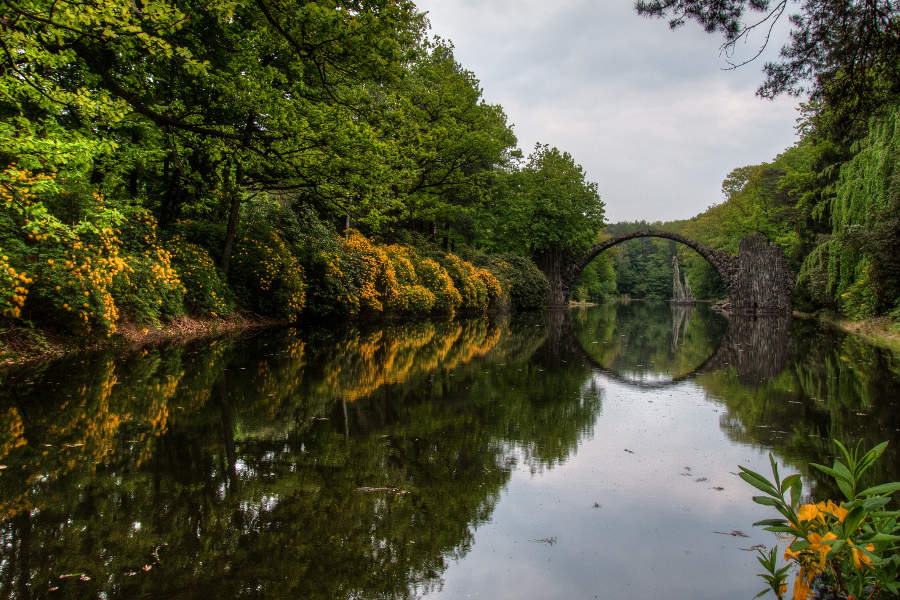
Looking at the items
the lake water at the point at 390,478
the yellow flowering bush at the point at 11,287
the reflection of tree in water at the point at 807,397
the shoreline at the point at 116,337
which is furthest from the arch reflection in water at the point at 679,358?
the shoreline at the point at 116,337

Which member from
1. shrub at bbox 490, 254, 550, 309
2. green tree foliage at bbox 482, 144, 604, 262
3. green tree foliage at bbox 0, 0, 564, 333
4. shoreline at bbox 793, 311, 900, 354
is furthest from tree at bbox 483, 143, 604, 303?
shoreline at bbox 793, 311, 900, 354

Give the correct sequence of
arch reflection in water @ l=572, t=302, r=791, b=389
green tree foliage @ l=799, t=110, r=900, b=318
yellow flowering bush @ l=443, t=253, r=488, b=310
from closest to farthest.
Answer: arch reflection in water @ l=572, t=302, r=791, b=389, green tree foliage @ l=799, t=110, r=900, b=318, yellow flowering bush @ l=443, t=253, r=488, b=310

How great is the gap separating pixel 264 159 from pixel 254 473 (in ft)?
19.3

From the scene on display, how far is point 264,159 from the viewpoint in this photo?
7766 mm

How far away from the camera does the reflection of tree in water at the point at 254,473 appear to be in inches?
84.8

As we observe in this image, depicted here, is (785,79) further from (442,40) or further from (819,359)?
(442,40)

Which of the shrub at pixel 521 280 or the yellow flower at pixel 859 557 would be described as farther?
the shrub at pixel 521 280

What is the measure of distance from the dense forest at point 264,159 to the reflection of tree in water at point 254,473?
2591mm

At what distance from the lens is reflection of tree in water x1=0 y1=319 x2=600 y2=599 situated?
215cm

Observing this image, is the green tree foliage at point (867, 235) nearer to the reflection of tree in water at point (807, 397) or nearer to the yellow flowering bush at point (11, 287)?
the reflection of tree in water at point (807, 397)

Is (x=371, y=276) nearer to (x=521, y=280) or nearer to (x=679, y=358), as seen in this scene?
(x=679, y=358)

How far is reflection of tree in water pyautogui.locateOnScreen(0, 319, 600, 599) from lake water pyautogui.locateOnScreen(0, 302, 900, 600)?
0.02 meters

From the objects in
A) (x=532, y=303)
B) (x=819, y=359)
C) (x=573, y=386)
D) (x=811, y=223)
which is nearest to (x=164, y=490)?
(x=573, y=386)

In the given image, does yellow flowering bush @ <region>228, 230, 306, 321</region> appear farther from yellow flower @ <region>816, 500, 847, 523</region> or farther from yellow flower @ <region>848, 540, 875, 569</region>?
yellow flower @ <region>848, 540, 875, 569</region>
